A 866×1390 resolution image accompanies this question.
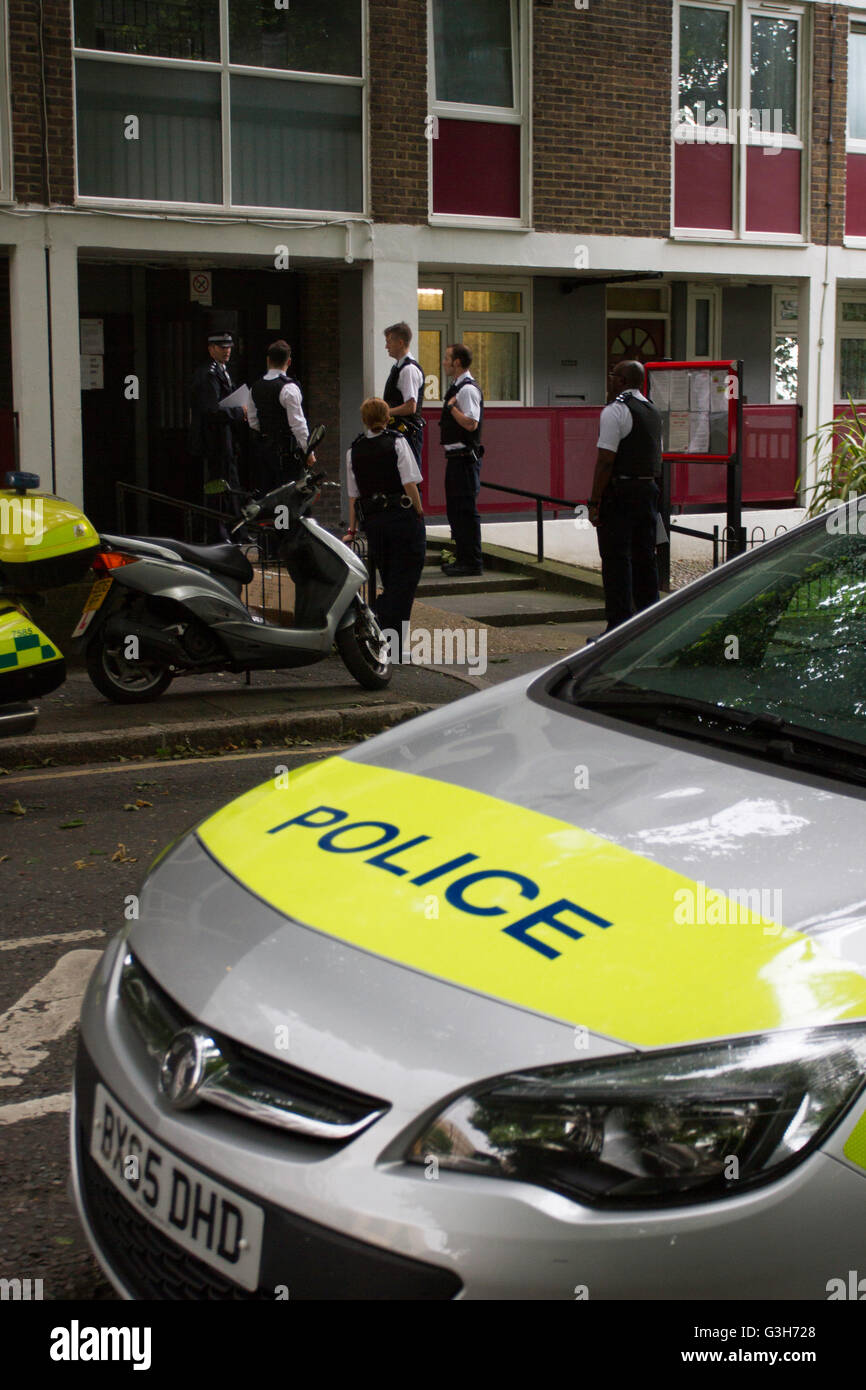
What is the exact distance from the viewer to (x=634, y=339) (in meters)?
21.0

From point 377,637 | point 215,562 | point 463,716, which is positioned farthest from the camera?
point 377,637

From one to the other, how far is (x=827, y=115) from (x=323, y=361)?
720 cm

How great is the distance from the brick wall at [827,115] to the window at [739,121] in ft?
0.57

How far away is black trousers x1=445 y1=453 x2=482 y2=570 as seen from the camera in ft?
47.3

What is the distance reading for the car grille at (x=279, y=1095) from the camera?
217 cm

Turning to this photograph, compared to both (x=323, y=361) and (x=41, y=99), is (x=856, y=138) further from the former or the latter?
(x=41, y=99)

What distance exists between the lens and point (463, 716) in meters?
3.40

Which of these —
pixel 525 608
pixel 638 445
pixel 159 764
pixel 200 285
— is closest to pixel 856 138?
pixel 200 285

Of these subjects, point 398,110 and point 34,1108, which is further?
point 398,110

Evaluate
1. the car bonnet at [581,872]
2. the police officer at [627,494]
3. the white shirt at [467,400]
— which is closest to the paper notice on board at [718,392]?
the white shirt at [467,400]
